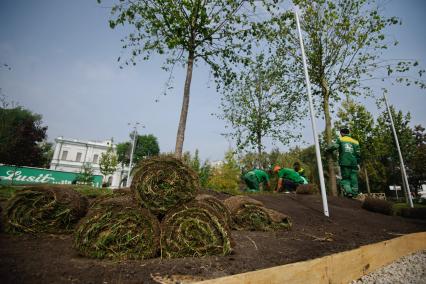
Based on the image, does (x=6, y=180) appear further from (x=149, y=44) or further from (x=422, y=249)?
(x=422, y=249)

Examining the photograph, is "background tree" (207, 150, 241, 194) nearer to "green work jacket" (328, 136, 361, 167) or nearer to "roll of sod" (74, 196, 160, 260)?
"green work jacket" (328, 136, 361, 167)

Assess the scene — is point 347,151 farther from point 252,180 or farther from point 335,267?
point 335,267

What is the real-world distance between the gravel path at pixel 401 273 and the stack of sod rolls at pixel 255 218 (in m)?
2.00

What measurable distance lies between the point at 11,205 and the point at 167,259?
336 cm

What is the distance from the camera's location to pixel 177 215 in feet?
11.0

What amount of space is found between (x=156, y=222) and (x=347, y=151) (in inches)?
371

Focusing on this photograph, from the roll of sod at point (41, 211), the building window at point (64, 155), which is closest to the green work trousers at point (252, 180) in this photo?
the roll of sod at point (41, 211)

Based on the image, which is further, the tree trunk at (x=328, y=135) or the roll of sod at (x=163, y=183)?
the tree trunk at (x=328, y=135)

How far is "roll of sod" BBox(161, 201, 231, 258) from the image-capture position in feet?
10.6

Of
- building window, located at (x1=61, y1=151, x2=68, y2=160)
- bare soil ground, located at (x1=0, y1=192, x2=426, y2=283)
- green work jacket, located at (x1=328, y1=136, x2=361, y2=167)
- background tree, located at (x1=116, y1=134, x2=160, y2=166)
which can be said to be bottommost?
bare soil ground, located at (x1=0, y1=192, x2=426, y2=283)

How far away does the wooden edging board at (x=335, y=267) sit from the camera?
2.12 meters

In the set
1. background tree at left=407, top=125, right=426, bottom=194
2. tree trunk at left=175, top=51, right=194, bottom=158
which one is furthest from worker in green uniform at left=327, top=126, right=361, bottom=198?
background tree at left=407, top=125, right=426, bottom=194

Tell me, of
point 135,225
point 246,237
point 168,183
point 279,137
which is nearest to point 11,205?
point 135,225

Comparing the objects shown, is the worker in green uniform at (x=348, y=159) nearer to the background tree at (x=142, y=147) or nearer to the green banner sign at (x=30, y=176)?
the green banner sign at (x=30, y=176)
